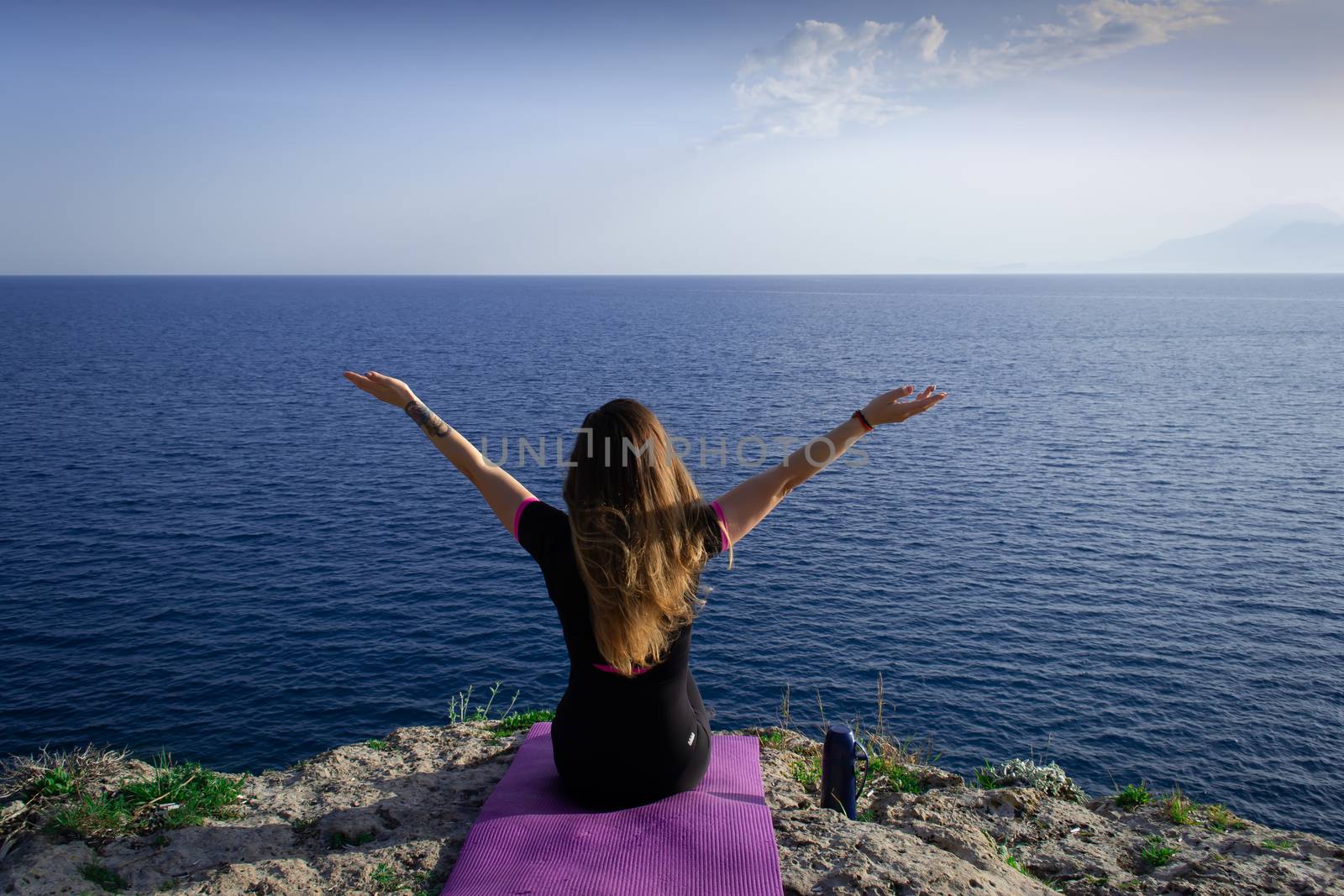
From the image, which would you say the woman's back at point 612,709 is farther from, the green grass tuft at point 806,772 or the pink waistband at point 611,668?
the green grass tuft at point 806,772

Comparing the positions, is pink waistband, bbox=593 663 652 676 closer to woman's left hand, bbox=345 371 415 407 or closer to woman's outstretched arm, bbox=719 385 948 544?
woman's outstretched arm, bbox=719 385 948 544

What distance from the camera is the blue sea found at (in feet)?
98.1

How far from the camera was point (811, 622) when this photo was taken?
36469mm

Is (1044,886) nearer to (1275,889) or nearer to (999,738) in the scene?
(1275,889)

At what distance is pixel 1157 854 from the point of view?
7.36m

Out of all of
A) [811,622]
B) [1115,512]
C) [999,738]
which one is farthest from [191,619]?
[1115,512]

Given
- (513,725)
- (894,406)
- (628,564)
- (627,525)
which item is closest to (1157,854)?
(894,406)

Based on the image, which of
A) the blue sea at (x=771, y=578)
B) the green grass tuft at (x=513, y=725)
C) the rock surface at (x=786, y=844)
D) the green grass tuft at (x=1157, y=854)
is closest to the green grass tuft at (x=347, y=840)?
the rock surface at (x=786, y=844)

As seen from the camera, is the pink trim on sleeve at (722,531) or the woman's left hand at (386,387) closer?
the pink trim on sleeve at (722,531)

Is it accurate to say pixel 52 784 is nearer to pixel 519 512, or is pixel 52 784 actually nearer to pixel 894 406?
pixel 519 512

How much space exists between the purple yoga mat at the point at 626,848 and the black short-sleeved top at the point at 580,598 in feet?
2.85

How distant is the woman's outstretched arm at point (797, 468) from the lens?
557 centimetres

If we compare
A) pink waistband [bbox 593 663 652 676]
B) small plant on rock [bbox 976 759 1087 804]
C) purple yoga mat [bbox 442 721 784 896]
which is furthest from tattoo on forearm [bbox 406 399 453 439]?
small plant on rock [bbox 976 759 1087 804]

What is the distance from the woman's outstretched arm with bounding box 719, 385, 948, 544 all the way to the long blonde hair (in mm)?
424
